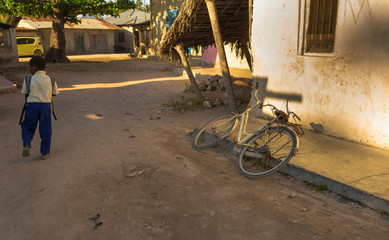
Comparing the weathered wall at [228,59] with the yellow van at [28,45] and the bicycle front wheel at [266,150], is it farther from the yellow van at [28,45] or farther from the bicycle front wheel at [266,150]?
the yellow van at [28,45]

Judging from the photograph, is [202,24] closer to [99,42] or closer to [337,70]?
[337,70]

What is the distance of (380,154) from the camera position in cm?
444

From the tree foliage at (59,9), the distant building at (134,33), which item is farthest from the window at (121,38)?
the tree foliage at (59,9)

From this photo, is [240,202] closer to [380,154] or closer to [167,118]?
[380,154]

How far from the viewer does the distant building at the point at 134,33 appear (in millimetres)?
28111

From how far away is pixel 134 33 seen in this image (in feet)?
97.2

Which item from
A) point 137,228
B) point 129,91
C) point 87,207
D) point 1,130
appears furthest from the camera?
point 129,91

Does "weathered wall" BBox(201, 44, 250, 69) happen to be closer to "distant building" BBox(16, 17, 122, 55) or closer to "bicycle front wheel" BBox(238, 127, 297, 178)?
"bicycle front wheel" BBox(238, 127, 297, 178)

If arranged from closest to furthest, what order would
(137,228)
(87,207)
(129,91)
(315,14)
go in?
(137,228) → (87,207) → (315,14) → (129,91)

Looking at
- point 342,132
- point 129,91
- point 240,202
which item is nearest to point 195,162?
point 240,202

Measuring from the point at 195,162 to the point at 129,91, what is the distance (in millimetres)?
7076

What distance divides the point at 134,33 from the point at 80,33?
27.1 ft

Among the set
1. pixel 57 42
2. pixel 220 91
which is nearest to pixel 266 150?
pixel 220 91

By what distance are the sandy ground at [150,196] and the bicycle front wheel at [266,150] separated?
0.20m
